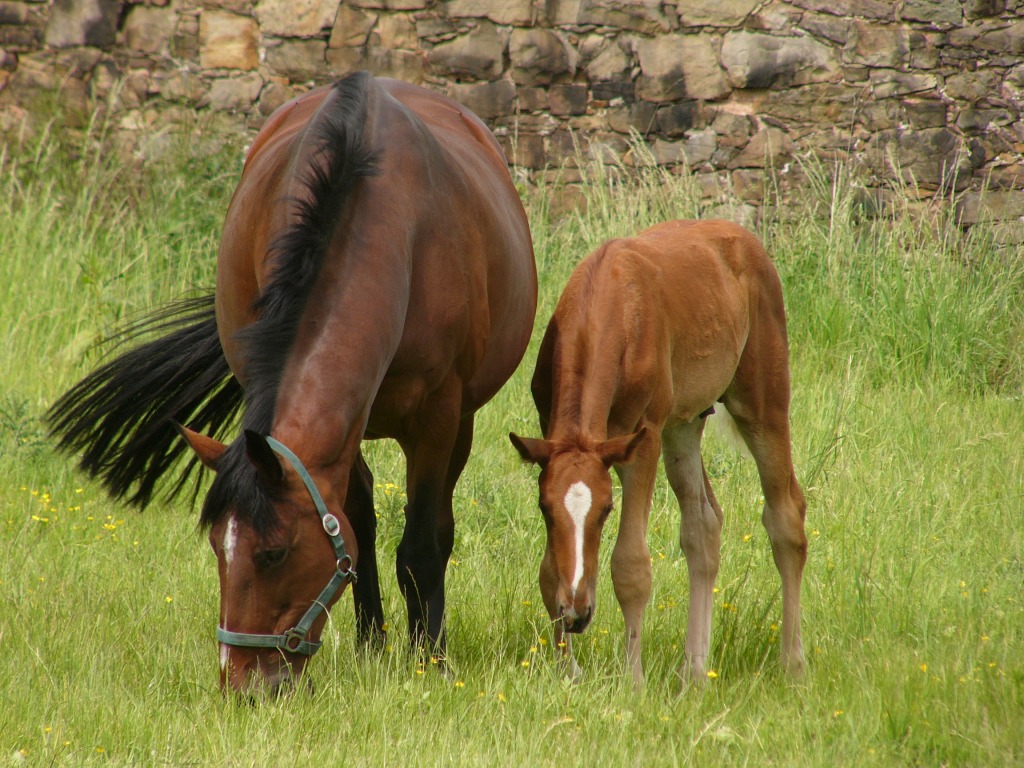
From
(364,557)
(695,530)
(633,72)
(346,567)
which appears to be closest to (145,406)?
(364,557)

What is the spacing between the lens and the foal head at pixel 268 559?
264cm

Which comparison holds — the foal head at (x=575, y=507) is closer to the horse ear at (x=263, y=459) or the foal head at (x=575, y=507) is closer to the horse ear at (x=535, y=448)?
the horse ear at (x=535, y=448)

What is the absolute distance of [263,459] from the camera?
A: 8.44 feet

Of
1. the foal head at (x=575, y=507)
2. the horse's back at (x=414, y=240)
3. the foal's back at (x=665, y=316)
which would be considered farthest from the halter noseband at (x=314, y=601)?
the foal's back at (x=665, y=316)

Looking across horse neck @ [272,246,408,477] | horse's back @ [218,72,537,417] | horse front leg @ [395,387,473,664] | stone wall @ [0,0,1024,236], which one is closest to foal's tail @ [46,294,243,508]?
horse's back @ [218,72,537,417]

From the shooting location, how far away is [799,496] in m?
3.97

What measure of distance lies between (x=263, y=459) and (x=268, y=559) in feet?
0.91

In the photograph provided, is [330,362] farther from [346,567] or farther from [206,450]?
[346,567]

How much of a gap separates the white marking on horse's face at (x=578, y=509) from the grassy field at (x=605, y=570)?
45cm

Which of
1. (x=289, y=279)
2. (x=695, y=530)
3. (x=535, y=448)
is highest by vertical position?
A: (x=289, y=279)

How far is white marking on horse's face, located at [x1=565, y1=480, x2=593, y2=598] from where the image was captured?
9.70 ft

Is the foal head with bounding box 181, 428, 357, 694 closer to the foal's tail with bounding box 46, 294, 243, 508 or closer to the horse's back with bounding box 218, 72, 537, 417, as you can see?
the horse's back with bounding box 218, 72, 537, 417

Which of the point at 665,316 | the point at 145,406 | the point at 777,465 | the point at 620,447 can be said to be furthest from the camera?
the point at 145,406

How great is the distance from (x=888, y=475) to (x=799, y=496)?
144cm
